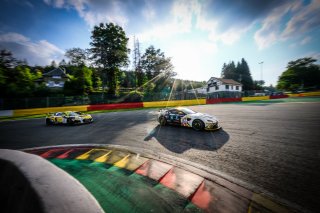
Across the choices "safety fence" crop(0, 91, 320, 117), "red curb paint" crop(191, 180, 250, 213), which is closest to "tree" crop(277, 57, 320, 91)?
"safety fence" crop(0, 91, 320, 117)

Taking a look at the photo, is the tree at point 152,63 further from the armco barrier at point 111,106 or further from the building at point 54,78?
the building at point 54,78

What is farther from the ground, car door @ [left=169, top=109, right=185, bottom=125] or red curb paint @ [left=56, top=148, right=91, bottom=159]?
car door @ [left=169, top=109, right=185, bottom=125]

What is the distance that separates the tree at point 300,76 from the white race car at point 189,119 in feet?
227

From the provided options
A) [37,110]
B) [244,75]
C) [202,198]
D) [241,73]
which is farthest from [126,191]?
[241,73]

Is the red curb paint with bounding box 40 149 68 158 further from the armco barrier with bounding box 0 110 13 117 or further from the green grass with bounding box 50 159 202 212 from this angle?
the armco barrier with bounding box 0 110 13 117

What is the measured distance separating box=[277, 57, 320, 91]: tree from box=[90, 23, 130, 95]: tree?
211 feet

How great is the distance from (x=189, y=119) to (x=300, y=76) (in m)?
74.8

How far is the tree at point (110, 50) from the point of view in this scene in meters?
31.0

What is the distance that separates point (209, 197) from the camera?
2.73 metres

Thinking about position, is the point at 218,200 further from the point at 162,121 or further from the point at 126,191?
the point at 162,121

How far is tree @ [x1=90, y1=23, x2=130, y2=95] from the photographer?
102ft

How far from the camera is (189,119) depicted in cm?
793

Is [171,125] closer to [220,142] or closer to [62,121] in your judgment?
[220,142]

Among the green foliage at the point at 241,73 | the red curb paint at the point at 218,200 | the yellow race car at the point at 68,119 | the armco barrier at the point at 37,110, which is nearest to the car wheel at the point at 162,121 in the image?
the yellow race car at the point at 68,119
